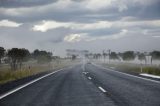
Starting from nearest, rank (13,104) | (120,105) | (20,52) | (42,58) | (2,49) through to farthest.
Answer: (120,105)
(13,104)
(20,52)
(2,49)
(42,58)

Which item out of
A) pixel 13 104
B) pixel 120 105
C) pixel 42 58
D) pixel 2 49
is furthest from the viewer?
pixel 42 58

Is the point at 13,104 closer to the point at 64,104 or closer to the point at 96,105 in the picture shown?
the point at 64,104

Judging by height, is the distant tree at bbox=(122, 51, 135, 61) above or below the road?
above

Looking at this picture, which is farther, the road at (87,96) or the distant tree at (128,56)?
the distant tree at (128,56)

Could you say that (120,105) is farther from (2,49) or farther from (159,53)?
(159,53)

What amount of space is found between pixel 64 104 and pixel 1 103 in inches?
92.6

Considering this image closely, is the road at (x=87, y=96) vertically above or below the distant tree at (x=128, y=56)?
below

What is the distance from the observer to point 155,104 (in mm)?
10625

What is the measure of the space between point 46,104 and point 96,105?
5.54 feet

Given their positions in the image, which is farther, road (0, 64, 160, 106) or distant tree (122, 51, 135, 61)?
distant tree (122, 51, 135, 61)

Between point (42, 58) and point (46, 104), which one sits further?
point (42, 58)

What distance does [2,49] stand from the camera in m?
98.7

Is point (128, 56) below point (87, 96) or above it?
above

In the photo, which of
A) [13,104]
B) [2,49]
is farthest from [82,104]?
[2,49]
